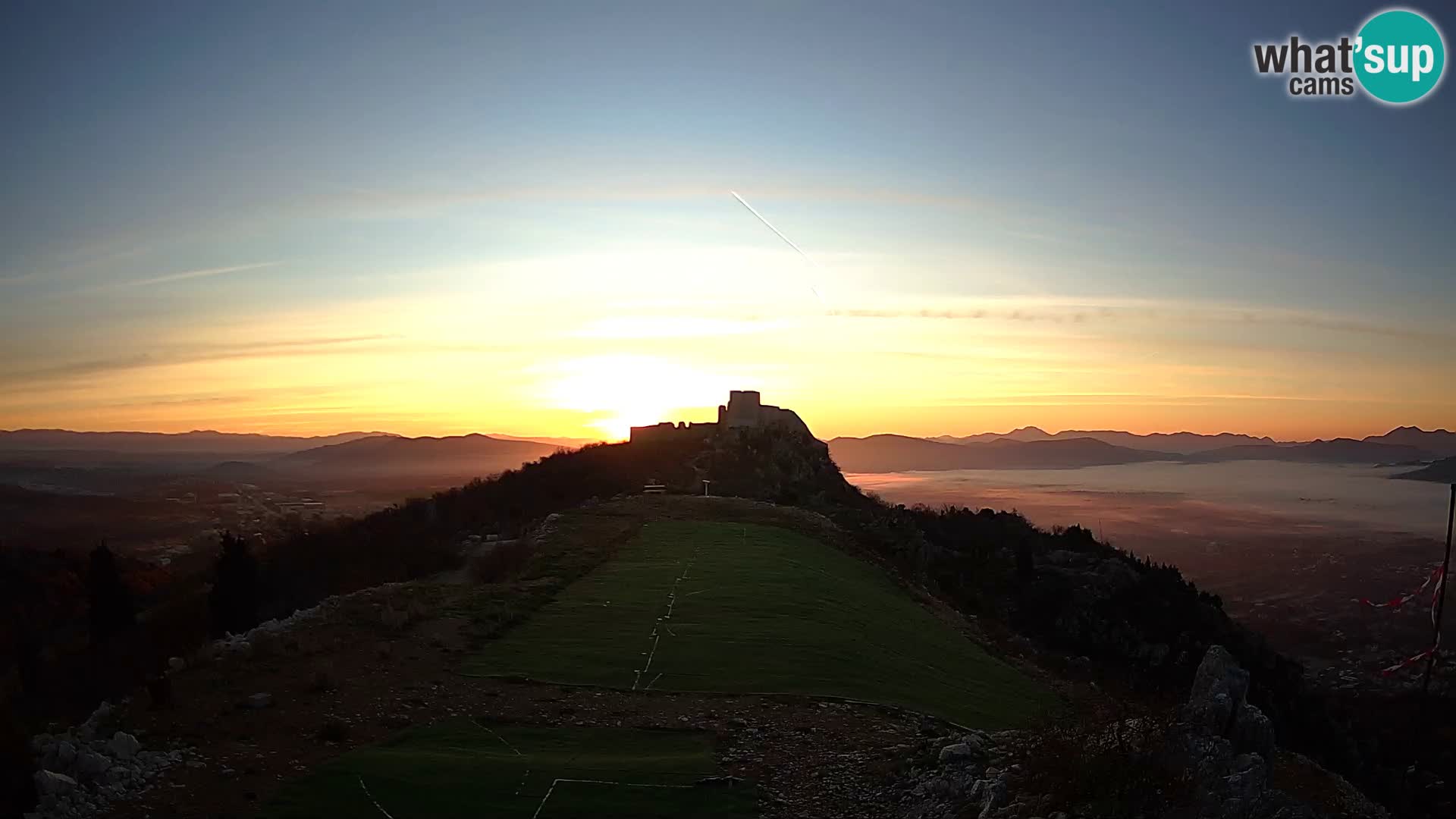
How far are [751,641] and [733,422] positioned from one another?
1489 inches

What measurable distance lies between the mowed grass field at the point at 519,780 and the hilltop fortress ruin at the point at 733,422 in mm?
41096

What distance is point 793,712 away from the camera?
1166 cm

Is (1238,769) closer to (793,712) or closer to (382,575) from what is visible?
(793,712)

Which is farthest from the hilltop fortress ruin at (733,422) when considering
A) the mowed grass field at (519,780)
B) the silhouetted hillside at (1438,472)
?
the silhouetted hillside at (1438,472)

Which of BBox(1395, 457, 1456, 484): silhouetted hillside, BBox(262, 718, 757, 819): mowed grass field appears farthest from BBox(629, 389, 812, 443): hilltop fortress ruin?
Answer: BBox(1395, 457, 1456, 484): silhouetted hillside

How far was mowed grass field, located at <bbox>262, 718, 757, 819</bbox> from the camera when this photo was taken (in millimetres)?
8250

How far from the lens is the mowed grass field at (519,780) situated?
8250 millimetres

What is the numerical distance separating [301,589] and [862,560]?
53.2 ft

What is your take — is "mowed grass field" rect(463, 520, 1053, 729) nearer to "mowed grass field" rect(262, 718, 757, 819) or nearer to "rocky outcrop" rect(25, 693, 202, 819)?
"mowed grass field" rect(262, 718, 757, 819)

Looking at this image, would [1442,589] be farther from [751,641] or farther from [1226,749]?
[1226,749]

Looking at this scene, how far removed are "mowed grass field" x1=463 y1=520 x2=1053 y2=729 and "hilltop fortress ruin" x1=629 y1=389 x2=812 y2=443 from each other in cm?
2917

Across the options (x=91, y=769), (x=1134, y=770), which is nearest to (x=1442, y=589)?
(x=1134, y=770)

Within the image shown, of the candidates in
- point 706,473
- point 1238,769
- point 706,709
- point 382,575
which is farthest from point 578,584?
point 706,473

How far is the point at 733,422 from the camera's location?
52.6 m
